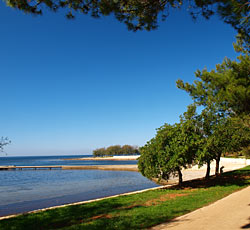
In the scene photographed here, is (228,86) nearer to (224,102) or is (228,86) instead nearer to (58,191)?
(224,102)

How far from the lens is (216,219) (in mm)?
6113

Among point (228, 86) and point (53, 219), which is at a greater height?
point (228, 86)

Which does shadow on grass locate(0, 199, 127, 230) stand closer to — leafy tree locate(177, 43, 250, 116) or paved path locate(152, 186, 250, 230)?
paved path locate(152, 186, 250, 230)

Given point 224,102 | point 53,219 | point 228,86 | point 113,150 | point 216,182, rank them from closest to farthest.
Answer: point 53,219 → point 228,86 → point 224,102 → point 216,182 → point 113,150

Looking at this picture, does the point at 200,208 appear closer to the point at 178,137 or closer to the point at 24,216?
the point at 178,137

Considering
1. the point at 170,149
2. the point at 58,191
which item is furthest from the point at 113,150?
the point at 170,149

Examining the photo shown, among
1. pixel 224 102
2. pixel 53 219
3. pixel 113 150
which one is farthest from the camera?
pixel 113 150

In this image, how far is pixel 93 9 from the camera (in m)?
6.19

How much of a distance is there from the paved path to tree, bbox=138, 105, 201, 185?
215 inches

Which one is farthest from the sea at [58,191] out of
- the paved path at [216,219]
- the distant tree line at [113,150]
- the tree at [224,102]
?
the distant tree line at [113,150]

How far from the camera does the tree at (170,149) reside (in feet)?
43.1

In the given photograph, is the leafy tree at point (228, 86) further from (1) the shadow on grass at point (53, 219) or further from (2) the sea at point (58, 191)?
(2) the sea at point (58, 191)

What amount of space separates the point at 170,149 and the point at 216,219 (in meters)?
7.43

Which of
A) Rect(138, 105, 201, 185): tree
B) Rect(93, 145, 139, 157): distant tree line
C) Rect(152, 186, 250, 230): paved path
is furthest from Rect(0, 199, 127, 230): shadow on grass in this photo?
Rect(93, 145, 139, 157): distant tree line
